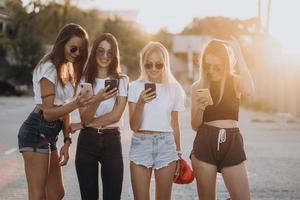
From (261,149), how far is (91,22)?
48.1 m

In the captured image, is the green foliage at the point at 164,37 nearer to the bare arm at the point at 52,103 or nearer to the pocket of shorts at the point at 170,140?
the pocket of shorts at the point at 170,140

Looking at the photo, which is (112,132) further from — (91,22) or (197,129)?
(91,22)

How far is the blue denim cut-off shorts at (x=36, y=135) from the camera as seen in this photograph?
452 centimetres

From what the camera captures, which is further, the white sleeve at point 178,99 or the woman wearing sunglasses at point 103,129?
the white sleeve at point 178,99

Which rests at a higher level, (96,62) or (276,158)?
(96,62)

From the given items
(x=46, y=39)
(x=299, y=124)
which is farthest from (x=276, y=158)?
(x=46, y=39)

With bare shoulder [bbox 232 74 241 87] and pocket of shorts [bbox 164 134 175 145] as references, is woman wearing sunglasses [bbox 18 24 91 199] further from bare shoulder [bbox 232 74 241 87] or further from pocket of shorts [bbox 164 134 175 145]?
bare shoulder [bbox 232 74 241 87]

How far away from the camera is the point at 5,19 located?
5650cm

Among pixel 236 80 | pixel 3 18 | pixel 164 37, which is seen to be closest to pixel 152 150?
pixel 236 80

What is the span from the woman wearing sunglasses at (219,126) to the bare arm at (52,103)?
1034 millimetres

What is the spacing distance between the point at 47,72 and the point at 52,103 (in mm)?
245

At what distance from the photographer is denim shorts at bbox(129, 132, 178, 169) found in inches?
196

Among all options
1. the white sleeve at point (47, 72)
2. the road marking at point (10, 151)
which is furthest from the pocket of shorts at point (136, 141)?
the road marking at point (10, 151)

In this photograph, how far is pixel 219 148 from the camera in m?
5.00
